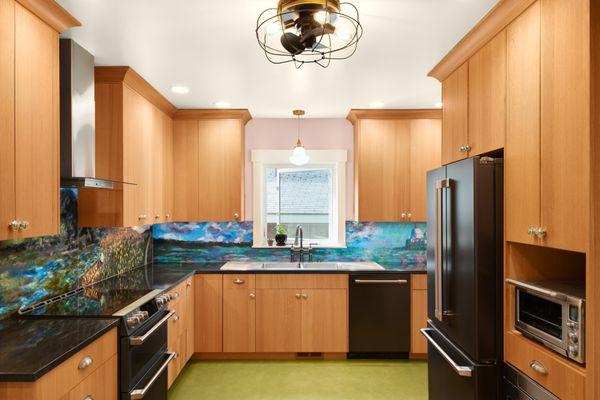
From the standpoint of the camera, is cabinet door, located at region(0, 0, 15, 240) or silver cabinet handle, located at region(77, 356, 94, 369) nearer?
cabinet door, located at region(0, 0, 15, 240)

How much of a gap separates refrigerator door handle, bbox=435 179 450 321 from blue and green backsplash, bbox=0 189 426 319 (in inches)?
63.6

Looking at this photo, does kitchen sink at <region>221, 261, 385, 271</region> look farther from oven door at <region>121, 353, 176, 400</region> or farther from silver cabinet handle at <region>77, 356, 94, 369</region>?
silver cabinet handle at <region>77, 356, 94, 369</region>

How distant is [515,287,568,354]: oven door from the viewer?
5.02 feet

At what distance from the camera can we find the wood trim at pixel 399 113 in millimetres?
3924

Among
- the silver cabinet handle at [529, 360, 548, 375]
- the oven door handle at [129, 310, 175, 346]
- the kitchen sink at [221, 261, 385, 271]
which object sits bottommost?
the oven door handle at [129, 310, 175, 346]

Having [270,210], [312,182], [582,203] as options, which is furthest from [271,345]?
[582,203]

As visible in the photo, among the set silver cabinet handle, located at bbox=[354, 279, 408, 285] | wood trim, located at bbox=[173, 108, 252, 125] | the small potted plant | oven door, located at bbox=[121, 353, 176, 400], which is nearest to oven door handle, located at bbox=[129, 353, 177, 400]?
oven door, located at bbox=[121, 353, 176, 400]

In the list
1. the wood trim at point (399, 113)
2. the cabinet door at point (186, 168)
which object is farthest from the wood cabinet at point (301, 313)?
the wood trim at point (399, 113)

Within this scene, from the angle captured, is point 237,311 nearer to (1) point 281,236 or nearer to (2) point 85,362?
(1) point 281,236

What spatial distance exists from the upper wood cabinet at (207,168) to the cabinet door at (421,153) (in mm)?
1736

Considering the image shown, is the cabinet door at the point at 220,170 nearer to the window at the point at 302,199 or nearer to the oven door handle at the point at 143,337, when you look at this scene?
the window at the point at 302,199

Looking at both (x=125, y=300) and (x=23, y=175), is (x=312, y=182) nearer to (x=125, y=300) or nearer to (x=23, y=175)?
(x=125, y=300)

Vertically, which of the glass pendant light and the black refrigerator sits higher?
the glass pendant light

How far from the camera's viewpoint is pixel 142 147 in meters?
3.17
